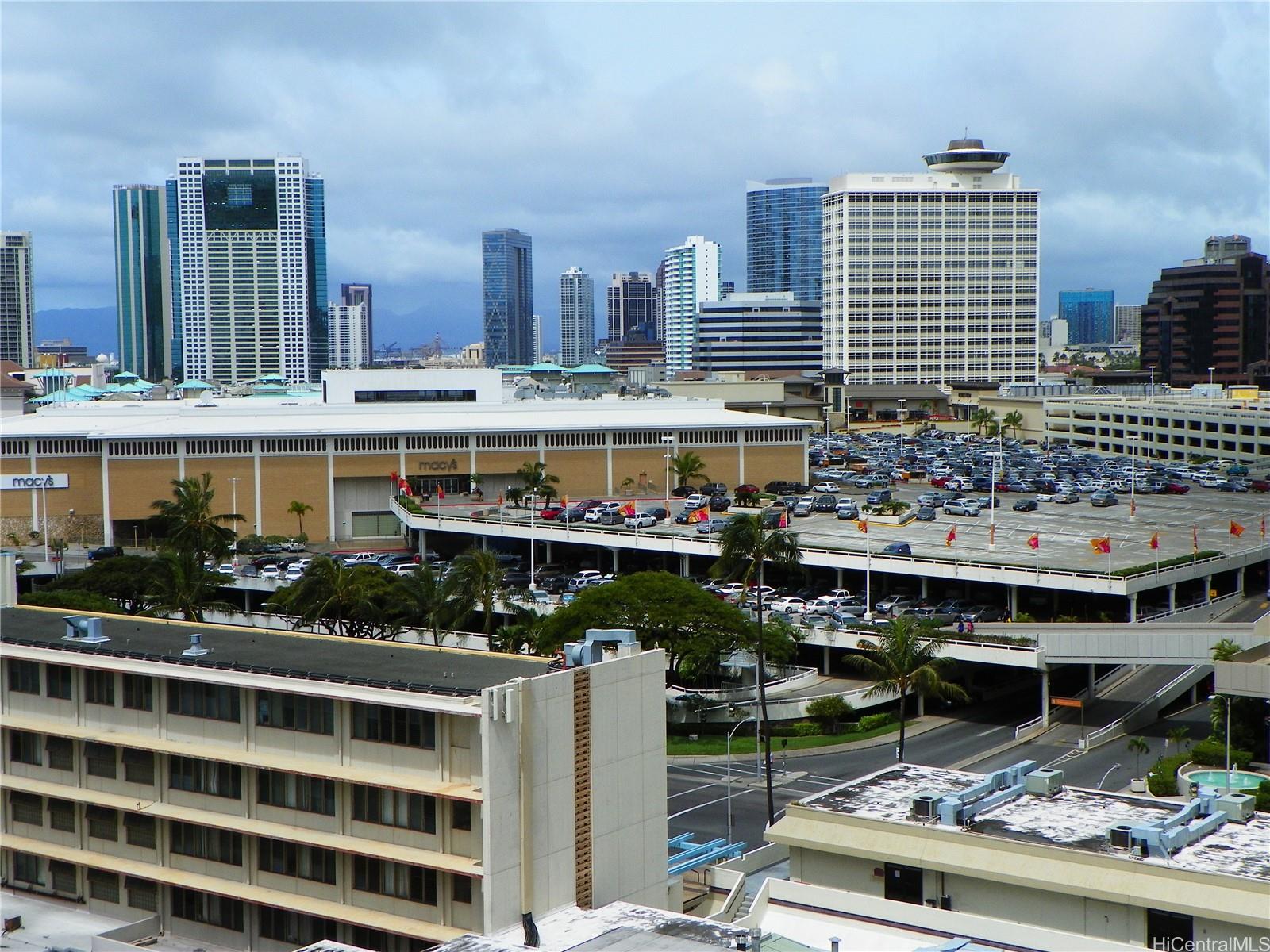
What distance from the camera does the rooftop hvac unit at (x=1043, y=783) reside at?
1347 inches

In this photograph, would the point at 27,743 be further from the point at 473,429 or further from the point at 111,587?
the point at 473,429

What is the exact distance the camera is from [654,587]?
63.2m

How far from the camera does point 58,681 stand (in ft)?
115

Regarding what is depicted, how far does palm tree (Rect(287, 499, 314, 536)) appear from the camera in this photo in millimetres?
105688

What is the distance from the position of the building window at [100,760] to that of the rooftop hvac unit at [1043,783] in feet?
67.2

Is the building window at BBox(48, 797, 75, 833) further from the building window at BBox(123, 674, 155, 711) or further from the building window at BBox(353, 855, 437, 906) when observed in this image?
the building window at BBox(353, 855, 437, 906)

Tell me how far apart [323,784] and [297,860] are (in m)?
1.81

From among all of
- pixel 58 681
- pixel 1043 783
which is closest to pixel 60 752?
pixel 58 681

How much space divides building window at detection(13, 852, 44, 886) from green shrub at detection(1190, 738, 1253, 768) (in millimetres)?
33690

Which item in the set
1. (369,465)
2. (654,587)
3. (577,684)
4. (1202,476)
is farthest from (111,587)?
(1202,476)

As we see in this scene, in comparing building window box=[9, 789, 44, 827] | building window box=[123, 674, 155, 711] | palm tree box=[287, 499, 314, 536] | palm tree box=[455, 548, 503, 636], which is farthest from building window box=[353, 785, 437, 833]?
palm tree box=[287, 499, 314, 536]

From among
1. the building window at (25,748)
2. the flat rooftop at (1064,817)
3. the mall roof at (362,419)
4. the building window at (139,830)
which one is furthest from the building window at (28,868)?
the mall roof at (362,419)

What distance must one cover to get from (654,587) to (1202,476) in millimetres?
81812

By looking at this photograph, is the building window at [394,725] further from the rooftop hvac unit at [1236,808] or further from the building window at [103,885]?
the rooftop hvac unit at [1236,808]
